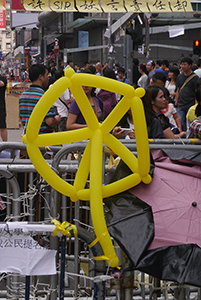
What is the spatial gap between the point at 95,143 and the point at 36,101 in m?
3.20

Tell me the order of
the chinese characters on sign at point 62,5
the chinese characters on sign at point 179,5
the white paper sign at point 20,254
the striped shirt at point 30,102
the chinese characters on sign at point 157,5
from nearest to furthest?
the white paper sign at point 20,254 < the striped shirt at point 30,102 < the chinese characters on sign at point 62,5 < the chinese characters on sign at point 157,5 < the chinese characters on sign at point 179,5

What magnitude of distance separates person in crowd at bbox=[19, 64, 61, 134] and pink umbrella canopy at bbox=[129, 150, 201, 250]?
9.13ft

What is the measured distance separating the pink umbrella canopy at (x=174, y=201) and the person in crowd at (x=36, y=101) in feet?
9.13

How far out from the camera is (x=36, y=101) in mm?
5504

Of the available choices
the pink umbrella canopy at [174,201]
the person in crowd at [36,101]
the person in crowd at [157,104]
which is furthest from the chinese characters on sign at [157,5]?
the pink umbrella canopy at [174,201]

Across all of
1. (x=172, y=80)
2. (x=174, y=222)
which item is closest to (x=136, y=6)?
(x=172, y=80)

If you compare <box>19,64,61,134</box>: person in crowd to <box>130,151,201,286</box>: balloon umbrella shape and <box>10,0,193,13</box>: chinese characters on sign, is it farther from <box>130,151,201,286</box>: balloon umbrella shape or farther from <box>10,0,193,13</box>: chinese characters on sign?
<box>10,0,193,13</box>: chinese characters on sign

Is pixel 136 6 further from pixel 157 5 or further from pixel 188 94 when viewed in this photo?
pixel 188 94

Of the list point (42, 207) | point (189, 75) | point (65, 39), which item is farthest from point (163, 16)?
point (42, 207)

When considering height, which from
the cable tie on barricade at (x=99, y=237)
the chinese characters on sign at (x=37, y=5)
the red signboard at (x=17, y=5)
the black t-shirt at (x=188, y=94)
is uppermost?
the red signboard at (x=17, y=5)

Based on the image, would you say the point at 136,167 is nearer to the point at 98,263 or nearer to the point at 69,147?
the point at 98,263

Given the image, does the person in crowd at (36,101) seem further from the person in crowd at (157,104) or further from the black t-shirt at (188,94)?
the black t-shirt at (188,94)

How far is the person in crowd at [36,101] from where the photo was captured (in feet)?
17.7

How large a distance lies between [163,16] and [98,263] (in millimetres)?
35091
